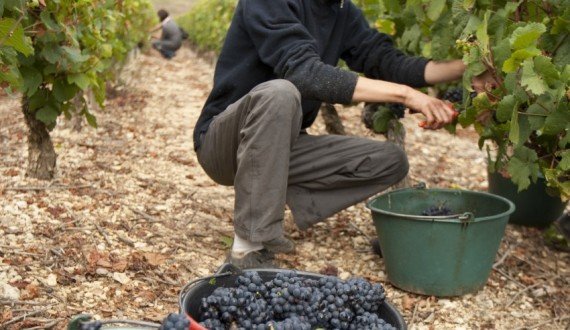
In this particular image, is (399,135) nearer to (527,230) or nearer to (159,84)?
(527,230)

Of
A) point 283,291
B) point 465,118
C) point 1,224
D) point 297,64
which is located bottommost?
point 1,224

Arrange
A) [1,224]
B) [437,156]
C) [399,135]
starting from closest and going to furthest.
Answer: [1,224], [399,135], [437,156]

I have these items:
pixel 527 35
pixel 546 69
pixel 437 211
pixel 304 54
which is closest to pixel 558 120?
pixel 546 69

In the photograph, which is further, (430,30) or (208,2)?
(208,2)

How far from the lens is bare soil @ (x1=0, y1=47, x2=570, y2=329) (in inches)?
106

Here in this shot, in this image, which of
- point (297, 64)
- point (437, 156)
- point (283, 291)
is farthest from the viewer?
point (437, 156)

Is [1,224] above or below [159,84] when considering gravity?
above

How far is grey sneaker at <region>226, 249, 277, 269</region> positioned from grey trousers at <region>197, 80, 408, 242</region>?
9 centimetres

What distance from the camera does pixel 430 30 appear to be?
3348 mm

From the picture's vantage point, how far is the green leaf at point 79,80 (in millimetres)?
3717

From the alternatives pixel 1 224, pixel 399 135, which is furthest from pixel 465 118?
pixel 1 224

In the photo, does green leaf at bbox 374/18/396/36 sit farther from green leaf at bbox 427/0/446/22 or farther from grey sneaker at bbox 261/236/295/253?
grey sneaker at bbox 261/236/295/253

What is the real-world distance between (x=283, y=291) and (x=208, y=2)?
11.2 m

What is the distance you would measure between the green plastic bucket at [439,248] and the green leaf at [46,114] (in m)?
1.74
